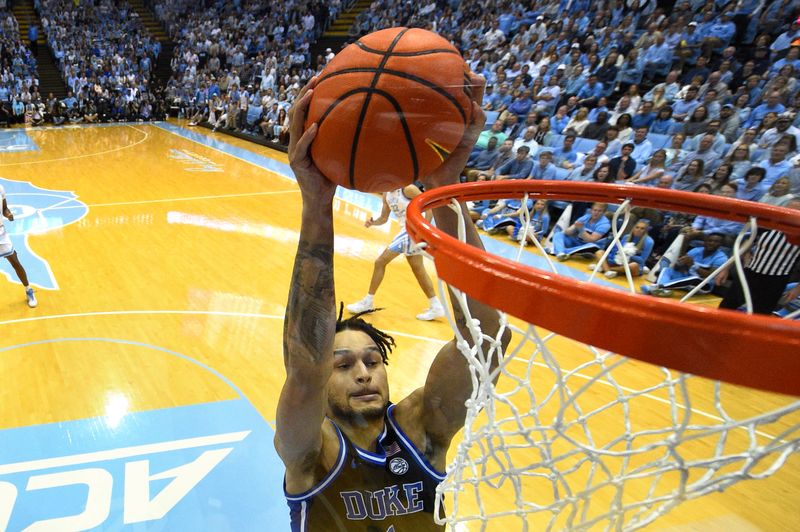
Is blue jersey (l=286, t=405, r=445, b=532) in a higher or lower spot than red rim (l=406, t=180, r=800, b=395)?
lower

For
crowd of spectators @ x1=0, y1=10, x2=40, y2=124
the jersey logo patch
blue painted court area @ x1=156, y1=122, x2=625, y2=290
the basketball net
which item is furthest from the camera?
crowd of spectators @ x1=0, y1=10, x2=40, y2=124

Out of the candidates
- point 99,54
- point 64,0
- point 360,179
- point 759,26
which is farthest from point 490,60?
point 64,0

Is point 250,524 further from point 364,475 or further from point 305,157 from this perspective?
point 305,157

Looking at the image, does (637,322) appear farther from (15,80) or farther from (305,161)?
(15,80)

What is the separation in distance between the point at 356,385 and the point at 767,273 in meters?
1.42

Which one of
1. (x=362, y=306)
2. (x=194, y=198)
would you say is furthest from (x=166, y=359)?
(x=194, y=198)

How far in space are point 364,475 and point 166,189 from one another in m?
7.93

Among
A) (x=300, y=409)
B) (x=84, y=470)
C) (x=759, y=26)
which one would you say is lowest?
(x=84, y=470)

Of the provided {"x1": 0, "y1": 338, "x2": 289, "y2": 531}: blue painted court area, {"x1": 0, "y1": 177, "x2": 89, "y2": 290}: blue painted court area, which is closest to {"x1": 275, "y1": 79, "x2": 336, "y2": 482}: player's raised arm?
{"x1": 0, "y1": 338, "x2": 289, "y2": 531}: blue painted court area

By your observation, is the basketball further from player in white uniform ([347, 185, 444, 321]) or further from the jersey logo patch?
player in white uniform ([347, 185, 444, 321])

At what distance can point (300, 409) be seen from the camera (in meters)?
1.21

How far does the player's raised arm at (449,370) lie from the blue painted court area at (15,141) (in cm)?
1274

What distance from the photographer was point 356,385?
5.09ft

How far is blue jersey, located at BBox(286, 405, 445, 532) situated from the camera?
1361 mm
